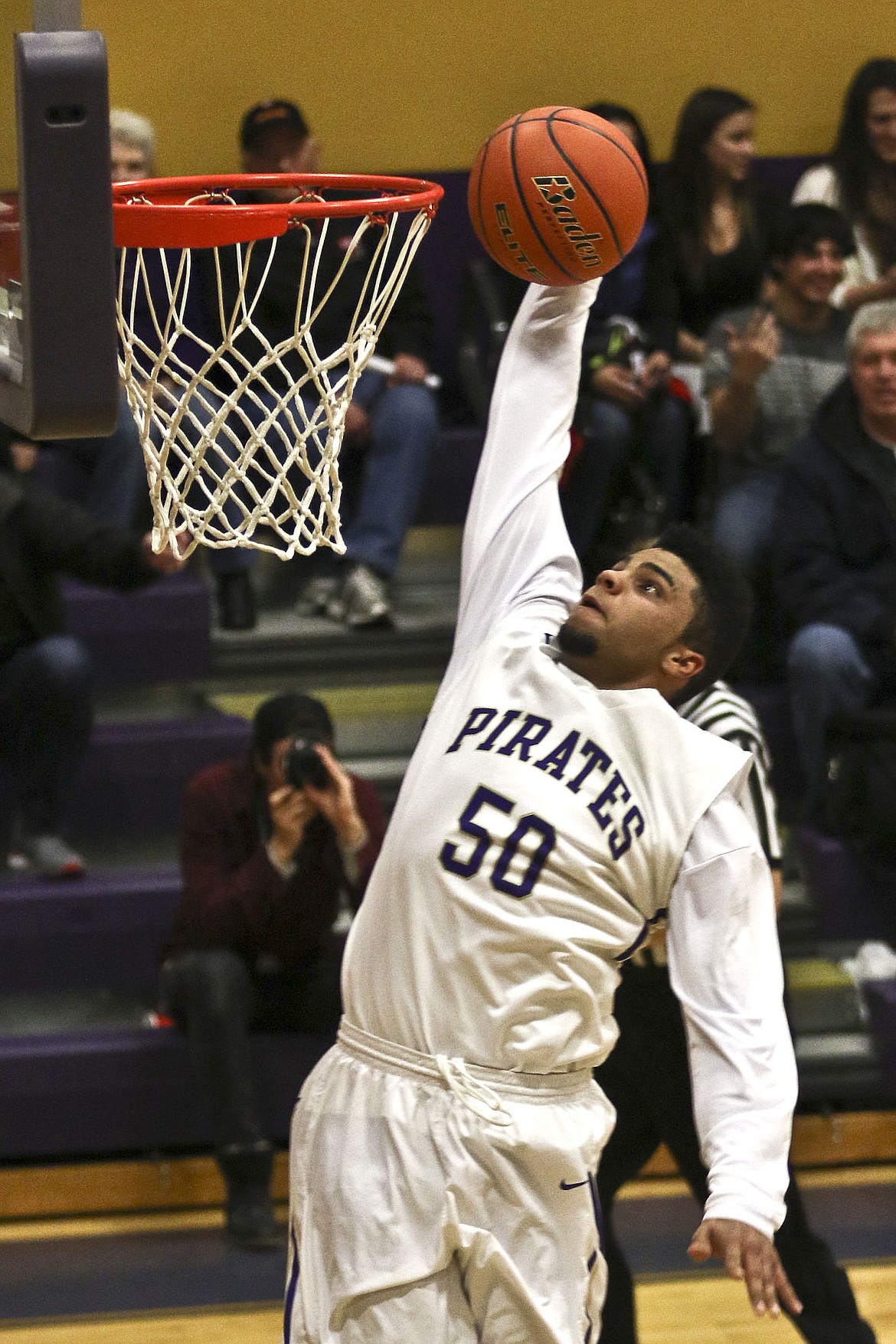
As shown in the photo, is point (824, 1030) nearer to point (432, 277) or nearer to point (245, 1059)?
point (245, 1059)

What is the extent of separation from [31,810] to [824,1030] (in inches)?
93.7

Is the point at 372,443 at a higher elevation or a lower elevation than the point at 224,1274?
higher

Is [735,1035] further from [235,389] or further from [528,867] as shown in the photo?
[235,389]

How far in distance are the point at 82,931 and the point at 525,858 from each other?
2860 mm

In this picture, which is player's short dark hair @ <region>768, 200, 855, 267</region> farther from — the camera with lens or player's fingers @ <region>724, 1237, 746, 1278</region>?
player's fingers @ <region>724, 1237, 746, 1278</region>

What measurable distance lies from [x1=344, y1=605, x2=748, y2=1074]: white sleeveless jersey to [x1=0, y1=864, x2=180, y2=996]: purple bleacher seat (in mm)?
2586

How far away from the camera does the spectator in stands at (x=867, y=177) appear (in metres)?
6.14

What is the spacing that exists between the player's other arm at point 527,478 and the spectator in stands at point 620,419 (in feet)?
8.04

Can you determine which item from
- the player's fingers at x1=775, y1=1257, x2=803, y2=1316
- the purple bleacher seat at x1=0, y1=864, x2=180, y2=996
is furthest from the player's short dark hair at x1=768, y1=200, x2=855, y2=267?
the player's fingers at x1=775, y1=1257, x2=803, y2=1316

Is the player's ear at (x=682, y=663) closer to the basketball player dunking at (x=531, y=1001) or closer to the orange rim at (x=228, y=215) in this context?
the basketball player dunking at (x=531, y=1001)

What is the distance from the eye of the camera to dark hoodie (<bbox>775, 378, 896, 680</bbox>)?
5539 mm

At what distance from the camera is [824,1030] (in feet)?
17.9

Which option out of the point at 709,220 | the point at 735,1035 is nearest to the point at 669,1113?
the point at 735,1035

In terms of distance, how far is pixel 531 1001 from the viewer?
8.99 feet
